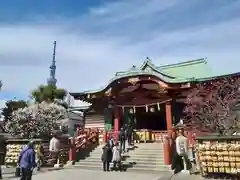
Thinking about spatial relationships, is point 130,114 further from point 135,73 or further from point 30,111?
point 30,111

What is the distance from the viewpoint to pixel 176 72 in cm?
2825

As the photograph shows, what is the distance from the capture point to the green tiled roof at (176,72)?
21.7 meters

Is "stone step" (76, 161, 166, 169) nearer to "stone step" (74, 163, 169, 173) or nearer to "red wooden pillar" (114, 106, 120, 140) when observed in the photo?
"stone step" (74, 163, 169, 173)

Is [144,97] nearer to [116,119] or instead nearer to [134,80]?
[134,80]

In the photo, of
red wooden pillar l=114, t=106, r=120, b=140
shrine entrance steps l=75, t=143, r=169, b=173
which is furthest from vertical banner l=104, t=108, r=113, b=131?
shrine entrance steps l=75, t=143, r=169, b=173

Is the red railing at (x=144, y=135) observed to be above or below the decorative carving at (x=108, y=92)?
below

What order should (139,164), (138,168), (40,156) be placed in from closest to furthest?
(138,168) < (139,164) < (40,156)

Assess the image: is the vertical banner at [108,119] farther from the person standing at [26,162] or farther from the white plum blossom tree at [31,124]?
the person standing at [26,162]

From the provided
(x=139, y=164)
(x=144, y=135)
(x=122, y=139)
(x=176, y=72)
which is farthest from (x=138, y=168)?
(x=176, y=72)

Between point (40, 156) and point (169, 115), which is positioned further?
point (169, 115)

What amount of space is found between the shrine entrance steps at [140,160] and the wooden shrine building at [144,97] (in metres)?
3.09

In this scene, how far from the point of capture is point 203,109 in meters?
17.0

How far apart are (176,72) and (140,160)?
12645 mm

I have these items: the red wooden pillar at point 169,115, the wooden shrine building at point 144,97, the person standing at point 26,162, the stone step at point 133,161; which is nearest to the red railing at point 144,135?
the red wooden pillar at point 169,115
